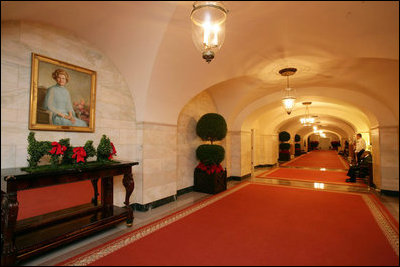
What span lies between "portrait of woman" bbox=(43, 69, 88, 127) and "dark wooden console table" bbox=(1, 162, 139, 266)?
965 mm

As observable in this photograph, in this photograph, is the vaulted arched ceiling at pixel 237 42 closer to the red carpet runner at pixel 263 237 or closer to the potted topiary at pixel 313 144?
the red carpet runner at pixel 263 237

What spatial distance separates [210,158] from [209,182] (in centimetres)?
66

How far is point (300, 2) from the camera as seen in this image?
9.03ft

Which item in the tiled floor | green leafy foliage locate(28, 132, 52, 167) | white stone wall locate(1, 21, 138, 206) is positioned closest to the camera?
the tiled floor

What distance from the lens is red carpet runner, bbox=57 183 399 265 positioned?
2.57 m

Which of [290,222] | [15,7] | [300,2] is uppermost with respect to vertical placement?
[300,2]

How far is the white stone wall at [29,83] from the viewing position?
2.83m

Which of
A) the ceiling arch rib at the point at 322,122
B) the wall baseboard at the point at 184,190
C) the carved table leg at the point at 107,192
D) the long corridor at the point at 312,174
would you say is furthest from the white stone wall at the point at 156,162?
the ceiling arch rib at the point at 322,122

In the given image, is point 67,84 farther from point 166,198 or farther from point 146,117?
point 166,198

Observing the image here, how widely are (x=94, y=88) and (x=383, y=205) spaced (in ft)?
20.3

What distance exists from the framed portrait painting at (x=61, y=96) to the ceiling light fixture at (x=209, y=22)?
2.30m

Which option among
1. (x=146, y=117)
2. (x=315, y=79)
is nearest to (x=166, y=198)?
(x=146, y=117)

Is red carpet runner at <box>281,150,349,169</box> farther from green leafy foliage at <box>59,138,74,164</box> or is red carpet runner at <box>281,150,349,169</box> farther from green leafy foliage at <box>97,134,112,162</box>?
green leafy foliage at <box>59,138,74,164</box>

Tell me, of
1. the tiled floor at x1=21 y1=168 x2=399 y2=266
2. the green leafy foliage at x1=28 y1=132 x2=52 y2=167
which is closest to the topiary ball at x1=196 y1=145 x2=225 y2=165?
the tiled floor at x1=21 y1=168 x2=399 y2=266
